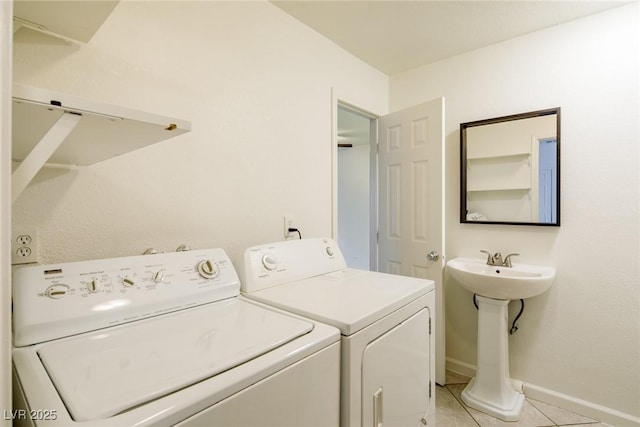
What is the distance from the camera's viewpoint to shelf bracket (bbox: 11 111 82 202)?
0.65 meters

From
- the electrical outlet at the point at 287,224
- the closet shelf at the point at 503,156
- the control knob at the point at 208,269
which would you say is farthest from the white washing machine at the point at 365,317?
the closet shelf at the point at 503,156

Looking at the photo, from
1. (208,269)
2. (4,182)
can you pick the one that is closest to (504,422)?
(208,269)

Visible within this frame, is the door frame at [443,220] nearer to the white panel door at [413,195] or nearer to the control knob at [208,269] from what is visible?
the white panel door at [413,195]

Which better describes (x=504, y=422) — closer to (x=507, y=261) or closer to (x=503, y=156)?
(x=507, y=261)

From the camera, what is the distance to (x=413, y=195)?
7.72 ft

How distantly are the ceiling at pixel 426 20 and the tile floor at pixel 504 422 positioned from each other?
2570 mm

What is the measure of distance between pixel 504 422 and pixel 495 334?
1.68 feet

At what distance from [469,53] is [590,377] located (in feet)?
8.00

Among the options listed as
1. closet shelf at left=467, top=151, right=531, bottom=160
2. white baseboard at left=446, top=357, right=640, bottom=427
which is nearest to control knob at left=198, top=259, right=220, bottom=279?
closet shelf at left=467, top=151, right=531, bottom=160

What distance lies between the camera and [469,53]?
2359 mm

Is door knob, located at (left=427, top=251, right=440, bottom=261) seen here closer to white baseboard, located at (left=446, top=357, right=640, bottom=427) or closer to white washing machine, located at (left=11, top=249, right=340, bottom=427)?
white baseboard, located at (left=446, top=357, right=640, bottom=427)

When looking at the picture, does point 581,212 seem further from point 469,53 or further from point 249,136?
point 249,136

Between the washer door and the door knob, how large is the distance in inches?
35.0

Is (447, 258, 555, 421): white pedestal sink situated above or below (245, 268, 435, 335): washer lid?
below
